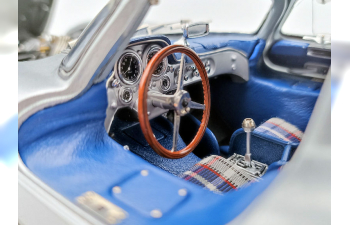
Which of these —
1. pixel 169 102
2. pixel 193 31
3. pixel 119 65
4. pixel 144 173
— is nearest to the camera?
pixel 144 173

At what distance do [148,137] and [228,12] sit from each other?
82 centimetres

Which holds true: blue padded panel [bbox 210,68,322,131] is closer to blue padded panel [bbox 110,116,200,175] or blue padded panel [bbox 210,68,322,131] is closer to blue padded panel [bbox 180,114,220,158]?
blue padded panel [bbox 180,114,220,158]

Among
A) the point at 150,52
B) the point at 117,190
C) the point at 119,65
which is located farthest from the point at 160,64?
the point at 117,190

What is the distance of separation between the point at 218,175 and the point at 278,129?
1.32 ft

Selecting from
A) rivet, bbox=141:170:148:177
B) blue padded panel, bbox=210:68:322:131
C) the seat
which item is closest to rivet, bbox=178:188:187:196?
rivet, bbox=141:170:148:177

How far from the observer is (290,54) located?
67.8 inches

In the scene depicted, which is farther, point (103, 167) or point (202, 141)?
point (202, 141)

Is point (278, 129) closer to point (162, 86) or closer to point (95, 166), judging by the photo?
point (162, 86)

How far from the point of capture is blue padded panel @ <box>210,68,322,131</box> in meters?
1.54

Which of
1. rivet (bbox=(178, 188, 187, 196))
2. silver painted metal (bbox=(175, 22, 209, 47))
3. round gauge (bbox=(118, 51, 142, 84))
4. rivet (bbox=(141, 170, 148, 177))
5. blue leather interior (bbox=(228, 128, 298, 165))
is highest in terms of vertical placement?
silver painted metal (bbox=(175, 22, 209, 47))

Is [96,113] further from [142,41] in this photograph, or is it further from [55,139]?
[142,41]

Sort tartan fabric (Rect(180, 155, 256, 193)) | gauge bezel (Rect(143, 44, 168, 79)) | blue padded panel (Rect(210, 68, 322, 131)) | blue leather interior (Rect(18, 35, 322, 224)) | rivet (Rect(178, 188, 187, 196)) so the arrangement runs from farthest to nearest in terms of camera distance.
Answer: blue padded panel (Rect(210, 68, 322, 131)), gauge bezel (Rect(143, 44, 168, 79)), tartan fabric (Rect(180, 155, 256, 193)), rivet (Rect(178, 188, 187, 196)), blue leather interior (Rect(18, 35, 322, 224))

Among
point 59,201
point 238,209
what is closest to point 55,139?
point 59,201

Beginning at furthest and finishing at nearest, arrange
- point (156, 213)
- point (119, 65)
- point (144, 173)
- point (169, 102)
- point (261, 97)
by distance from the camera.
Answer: point (261, 97), point (119, 65), point (169, 102), point (144, 173), point (156, 213)
